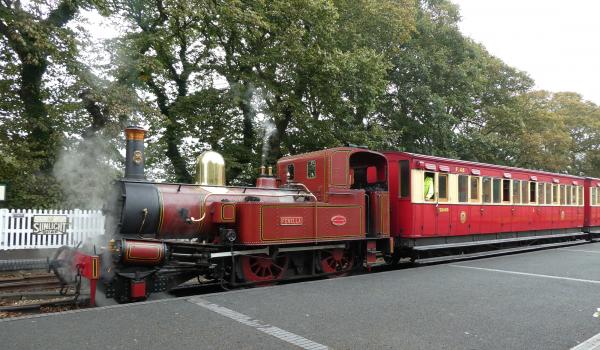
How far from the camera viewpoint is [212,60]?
1753 cm

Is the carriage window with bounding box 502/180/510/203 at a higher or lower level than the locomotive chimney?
lower

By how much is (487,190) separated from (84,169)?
37.9 ft

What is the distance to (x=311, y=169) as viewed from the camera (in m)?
9.73

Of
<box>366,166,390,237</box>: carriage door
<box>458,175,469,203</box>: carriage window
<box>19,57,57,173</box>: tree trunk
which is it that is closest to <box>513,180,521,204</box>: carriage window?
<box>458,175,469,203</box>: carriage window

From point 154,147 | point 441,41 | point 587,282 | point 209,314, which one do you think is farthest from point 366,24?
point 209,314

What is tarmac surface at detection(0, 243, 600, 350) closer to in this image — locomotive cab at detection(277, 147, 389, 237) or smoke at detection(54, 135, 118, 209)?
locomotive cab at detection(277, 147, 389, 237)

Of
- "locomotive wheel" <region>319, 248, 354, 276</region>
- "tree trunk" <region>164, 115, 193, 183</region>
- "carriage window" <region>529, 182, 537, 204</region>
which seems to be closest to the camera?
"locomotive wheel" <region>319, 248, 354, 276</region>

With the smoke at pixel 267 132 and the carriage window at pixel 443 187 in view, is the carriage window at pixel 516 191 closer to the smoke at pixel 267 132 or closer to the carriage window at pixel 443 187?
the carriage window at pixel 443 187

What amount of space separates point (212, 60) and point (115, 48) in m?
4.97

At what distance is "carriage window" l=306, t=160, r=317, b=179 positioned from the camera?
960 centimetres

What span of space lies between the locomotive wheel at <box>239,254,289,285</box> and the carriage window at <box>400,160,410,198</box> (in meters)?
3.73

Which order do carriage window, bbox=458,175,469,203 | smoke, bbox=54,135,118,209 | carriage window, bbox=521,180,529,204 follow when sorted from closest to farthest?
smoke, bbox=54,135,118,209 → carriage window, bbox=458,175,469,203 → carriage window, bbox=521,180,529,204

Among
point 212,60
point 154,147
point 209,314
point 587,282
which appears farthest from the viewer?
point 212,60

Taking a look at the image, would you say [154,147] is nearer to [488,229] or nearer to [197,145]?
[197,145]
